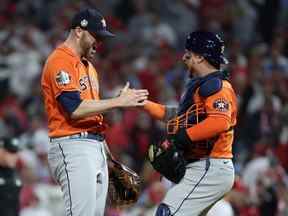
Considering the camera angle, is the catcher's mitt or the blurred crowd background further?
the blurred crowd background

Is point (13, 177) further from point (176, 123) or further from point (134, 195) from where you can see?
point (176, 123)

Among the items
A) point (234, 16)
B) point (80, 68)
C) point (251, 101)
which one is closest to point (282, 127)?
point (251, 101)

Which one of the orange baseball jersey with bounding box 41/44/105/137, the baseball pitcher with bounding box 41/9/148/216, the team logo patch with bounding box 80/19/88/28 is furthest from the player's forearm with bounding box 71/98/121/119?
the team logo patch with bounding box 80/19/88/28

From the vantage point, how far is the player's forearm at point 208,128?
6.87 metres

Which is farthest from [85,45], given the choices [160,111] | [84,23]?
[160,111]

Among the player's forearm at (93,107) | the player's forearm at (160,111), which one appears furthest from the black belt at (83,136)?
the player's forearm at (160,111)

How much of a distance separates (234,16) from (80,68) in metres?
8.96

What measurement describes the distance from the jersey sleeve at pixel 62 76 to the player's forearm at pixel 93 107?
0.15m

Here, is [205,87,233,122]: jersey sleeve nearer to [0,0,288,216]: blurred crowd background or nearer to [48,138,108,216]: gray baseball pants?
[48,138,108,216]: gray baseball pants

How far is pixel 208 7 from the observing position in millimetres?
15789

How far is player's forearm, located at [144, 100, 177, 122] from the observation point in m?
7.44

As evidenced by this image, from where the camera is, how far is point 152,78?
13664 millimetres

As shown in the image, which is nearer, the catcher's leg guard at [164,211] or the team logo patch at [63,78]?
the team logo patch at [63,78]

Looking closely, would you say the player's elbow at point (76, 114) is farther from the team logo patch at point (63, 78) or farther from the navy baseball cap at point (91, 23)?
the navy baseball cap at point (91, 23)
